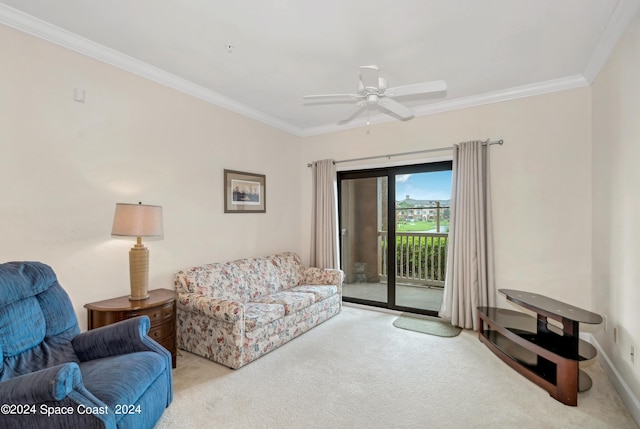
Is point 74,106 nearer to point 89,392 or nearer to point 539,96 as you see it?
point 89,392

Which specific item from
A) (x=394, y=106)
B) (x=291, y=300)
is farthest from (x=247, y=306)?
(x=394, y=106)

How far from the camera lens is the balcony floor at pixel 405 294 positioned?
4.41 m

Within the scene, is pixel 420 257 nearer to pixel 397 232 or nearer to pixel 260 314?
pixel 397 232

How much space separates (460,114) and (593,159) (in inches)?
56.9

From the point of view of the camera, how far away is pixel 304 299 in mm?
3613

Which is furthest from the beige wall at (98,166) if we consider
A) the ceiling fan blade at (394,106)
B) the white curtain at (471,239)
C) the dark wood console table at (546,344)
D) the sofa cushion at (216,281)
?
the dark wood console table at (546,344)

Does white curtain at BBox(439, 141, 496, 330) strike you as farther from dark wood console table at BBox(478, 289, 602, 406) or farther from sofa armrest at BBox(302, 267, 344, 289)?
sofa armrest at BBox(302, 267, 344, 289)

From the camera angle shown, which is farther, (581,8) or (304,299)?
(304,299)

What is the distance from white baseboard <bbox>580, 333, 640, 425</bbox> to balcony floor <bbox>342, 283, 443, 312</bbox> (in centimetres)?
173

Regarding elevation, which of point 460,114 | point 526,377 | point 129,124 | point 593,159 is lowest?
point 526,377

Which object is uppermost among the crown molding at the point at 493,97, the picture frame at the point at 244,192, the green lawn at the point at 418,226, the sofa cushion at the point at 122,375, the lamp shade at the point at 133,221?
the crown molding at the point at 493,97

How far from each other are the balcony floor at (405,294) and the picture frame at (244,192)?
1.93m

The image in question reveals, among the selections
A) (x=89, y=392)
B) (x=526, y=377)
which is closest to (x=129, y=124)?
(x=89, y=392)

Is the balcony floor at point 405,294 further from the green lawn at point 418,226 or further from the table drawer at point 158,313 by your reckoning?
the table drawer at point 158,313
